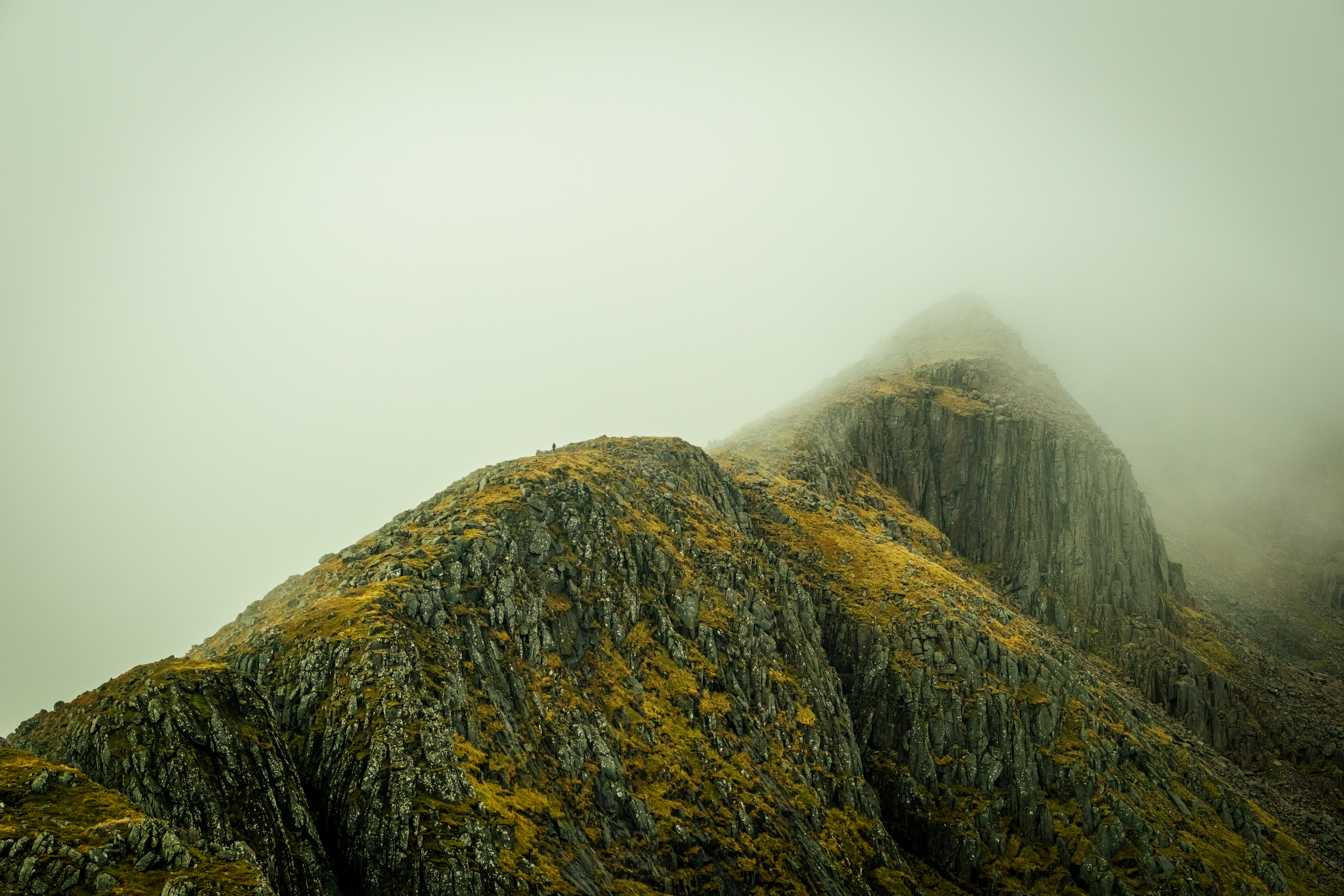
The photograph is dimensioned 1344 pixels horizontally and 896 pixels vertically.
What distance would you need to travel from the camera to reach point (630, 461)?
232 ft

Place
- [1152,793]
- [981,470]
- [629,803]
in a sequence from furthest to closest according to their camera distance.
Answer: [981,470] < [1152,793] < [629,803]

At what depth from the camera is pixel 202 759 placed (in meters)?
28.8

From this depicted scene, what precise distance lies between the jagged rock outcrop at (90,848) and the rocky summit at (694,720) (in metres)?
0.10

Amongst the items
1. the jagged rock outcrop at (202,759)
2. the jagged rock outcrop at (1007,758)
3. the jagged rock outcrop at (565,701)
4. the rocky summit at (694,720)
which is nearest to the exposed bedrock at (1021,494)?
the rocky summit at (694,720)

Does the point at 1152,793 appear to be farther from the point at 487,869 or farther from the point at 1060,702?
the point at 487,869

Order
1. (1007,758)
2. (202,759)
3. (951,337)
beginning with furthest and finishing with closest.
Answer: (951,337)
(1007,758)
(202,759)

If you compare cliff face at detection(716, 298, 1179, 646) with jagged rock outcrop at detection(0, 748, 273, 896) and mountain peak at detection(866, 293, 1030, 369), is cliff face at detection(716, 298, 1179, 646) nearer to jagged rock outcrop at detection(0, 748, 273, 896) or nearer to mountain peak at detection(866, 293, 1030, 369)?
mountain peak at detection(866, 293, 1030, 369)

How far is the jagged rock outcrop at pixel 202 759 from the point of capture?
2745cm

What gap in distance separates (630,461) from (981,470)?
7050cm

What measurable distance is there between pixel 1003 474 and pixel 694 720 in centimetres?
8322

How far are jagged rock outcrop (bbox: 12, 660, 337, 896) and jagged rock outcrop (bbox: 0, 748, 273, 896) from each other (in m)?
2.86

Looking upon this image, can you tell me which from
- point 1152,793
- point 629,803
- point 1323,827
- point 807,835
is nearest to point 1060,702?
point 1152,793

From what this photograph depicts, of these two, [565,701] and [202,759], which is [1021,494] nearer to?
[565,701]

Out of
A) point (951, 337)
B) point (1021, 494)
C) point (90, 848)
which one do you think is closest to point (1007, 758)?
point (1021, 494)
